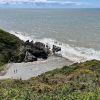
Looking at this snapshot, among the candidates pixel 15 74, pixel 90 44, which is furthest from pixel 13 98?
pixel 90 44

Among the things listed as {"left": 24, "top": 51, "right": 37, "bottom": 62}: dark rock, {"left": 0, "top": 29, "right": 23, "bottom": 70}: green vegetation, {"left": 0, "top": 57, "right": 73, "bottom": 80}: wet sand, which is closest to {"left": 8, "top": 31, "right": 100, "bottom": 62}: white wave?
{"left": 0, "top": 57, "right": 73, "bottom": 80}: wet sand

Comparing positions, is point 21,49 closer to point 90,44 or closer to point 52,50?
point 52,50

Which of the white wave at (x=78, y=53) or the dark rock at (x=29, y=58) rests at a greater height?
the dark rock at (x=29, y=58)

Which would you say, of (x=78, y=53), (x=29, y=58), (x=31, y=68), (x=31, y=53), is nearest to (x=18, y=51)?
(x=31, y=53)

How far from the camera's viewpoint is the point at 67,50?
246ft

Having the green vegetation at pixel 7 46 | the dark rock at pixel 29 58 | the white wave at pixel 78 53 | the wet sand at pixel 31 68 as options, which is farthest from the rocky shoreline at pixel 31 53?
the white wave at pixel 78 53

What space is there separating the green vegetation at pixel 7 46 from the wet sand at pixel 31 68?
4.35 metres

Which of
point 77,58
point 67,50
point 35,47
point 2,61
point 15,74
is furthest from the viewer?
point 67,50

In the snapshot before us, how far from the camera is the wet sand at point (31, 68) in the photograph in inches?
1929

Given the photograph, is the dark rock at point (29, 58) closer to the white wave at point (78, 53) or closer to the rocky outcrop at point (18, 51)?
the rocky outcrop at point (18, 51)

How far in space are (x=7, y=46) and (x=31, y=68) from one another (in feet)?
49.3

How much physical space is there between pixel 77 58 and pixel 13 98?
52442 millimetres

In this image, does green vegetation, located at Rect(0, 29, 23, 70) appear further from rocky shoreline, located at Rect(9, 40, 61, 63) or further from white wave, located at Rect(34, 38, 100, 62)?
white wave, located at Rect(34, 38, 100, 62)

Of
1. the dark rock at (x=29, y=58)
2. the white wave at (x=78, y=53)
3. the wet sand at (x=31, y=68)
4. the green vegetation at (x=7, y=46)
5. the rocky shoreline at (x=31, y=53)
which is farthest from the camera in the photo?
the white wave at (x=78, y=53)
